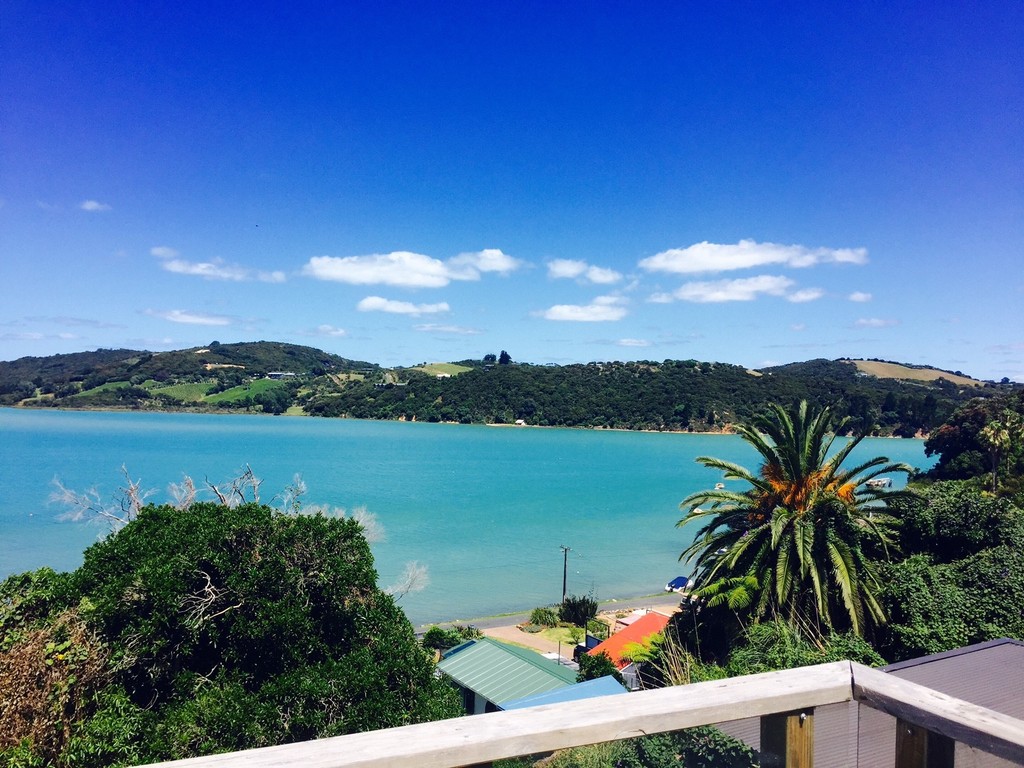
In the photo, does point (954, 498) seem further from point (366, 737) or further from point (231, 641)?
point (366, 737)

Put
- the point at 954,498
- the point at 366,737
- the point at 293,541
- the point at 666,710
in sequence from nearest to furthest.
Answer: the point at 366,737 < the point at 666,710 < the point at 293,541 < the point at 954,498

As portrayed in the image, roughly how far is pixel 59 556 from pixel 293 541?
3775cm

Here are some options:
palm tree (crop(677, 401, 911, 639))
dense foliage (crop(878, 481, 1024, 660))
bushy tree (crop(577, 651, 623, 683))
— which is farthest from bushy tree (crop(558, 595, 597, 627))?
dense foliage (crop(878, 481, 1024, 660))

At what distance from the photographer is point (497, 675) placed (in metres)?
17.2

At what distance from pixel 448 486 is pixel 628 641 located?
5420 cm

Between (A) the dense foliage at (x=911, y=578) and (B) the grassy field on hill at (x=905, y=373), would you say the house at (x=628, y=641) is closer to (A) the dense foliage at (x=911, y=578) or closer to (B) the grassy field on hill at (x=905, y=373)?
(A) the dense foliage at (x=911, y=578)

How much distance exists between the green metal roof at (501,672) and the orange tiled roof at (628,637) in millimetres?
3456

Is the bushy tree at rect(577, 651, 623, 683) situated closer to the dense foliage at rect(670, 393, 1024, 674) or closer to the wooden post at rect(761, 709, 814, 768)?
the dense foliage at rect(670, 393, 1024, 674)

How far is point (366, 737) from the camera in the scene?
4.85ft

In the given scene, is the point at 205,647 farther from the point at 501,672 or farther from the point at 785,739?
the point at 501,672

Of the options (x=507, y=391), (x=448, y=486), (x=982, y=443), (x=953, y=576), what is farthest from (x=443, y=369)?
(x=953, y=576)

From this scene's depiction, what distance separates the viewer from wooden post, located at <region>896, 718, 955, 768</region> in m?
1.67

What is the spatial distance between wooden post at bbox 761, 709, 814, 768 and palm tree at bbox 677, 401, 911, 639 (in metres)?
12.1

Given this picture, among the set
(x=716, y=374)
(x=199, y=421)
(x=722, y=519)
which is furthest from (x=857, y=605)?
(x=199, y=421)
